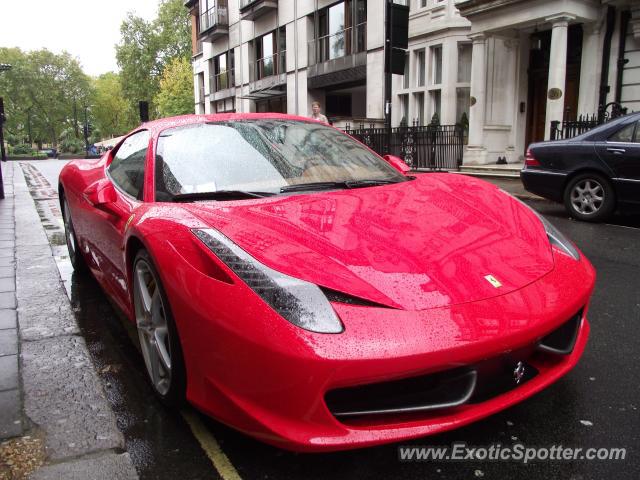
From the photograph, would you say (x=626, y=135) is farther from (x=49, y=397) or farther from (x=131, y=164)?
(x=49, y=397)

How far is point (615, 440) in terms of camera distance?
2.01 m

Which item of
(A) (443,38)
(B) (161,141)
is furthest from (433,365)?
(A) (443,38)

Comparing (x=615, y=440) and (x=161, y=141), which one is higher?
(x=161, y=141)

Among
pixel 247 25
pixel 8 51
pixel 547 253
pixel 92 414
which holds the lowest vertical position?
pixel 92 414

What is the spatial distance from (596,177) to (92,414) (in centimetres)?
670

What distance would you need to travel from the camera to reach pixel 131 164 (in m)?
3.34

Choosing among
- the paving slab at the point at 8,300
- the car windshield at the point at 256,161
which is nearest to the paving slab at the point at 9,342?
the paving slab at the point at 8,300

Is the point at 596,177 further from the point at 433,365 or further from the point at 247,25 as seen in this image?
the point at 247,25

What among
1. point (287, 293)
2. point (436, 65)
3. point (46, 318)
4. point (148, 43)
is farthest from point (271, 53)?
point (148, 43)

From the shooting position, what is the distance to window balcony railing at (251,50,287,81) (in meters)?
25.6

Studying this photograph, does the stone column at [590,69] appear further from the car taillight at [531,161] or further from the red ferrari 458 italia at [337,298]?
the red ferrari 458 italia at [337,298]

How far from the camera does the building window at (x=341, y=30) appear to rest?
2017 cm

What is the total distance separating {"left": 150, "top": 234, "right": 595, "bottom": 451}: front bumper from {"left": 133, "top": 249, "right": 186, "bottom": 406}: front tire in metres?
0.22

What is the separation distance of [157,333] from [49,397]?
2.13 feet
